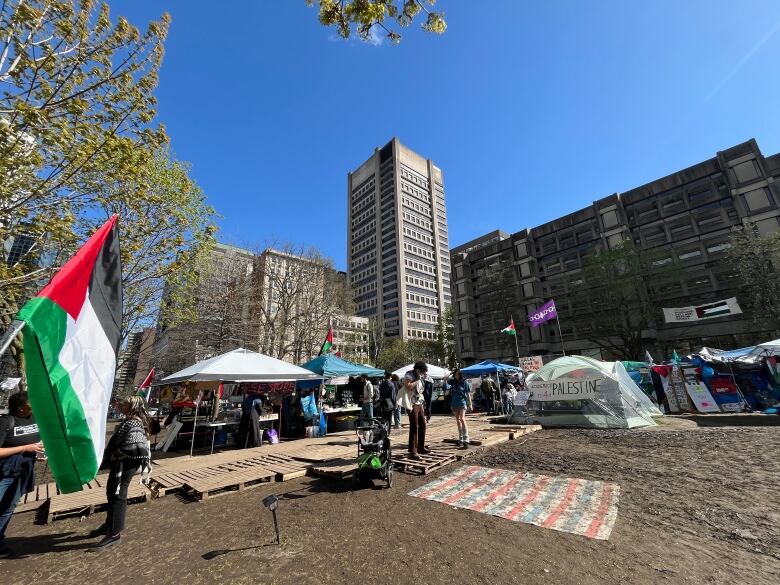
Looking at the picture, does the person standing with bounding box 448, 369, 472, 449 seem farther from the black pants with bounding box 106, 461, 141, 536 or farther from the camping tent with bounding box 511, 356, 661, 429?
the black pants with bounding box 106, 461, 141, 536

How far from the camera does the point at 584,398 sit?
11750 mm

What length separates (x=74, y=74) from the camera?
577cm

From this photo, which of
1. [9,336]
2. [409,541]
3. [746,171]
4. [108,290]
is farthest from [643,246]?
[9,336]

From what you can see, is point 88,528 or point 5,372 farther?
point 5,372

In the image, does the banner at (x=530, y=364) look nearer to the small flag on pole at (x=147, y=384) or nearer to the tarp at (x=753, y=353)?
the tarp at (x=753, y=353)

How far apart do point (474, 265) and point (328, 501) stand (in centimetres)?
5795

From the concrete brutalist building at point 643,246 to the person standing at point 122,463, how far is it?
4335cm

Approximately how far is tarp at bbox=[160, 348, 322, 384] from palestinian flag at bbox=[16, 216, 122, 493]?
666 cm

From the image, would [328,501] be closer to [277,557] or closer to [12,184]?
[277,557]

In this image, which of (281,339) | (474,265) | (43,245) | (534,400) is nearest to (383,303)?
(474,265)

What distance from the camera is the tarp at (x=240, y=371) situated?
895cm

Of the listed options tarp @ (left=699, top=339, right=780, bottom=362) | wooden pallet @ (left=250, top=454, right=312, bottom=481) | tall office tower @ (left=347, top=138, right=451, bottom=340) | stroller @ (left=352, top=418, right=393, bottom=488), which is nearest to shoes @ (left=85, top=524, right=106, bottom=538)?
wooden pallet @ (left=250, top=454, right=312, bottom=481)

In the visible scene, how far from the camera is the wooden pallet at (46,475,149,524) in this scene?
4910mm

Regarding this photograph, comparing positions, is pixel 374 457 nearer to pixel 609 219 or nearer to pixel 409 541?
pixel 409 541
